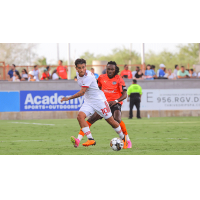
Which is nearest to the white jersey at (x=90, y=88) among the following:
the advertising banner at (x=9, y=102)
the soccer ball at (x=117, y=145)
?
the soccer ball at (x=117, y=145)

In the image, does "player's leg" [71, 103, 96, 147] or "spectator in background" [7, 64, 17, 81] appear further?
"spectator in background" [7, 64, 17, 81]

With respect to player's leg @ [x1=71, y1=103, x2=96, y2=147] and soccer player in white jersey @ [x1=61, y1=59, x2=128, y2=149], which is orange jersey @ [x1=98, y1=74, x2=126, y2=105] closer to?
soccer player in white jersey @ [x1=61, y1=59, x2=128, y2=149]

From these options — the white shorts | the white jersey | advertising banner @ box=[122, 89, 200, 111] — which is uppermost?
the white jersey

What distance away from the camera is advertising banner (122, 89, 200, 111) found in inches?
978

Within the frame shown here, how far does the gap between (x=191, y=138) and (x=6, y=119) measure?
1466cm

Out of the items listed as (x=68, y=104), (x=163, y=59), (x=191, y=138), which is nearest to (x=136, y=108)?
(x=68, y=104)

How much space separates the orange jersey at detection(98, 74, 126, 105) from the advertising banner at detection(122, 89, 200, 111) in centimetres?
1429

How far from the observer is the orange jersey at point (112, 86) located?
1045 centimetres

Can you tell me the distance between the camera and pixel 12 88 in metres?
24.8

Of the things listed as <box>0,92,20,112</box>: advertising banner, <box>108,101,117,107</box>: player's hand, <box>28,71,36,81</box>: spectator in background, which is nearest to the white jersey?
<box>108,101,117,107</box>: player's hand

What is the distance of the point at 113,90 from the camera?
10.5m

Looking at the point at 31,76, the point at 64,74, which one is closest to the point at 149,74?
the point at 64,74

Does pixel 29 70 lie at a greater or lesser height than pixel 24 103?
greater
